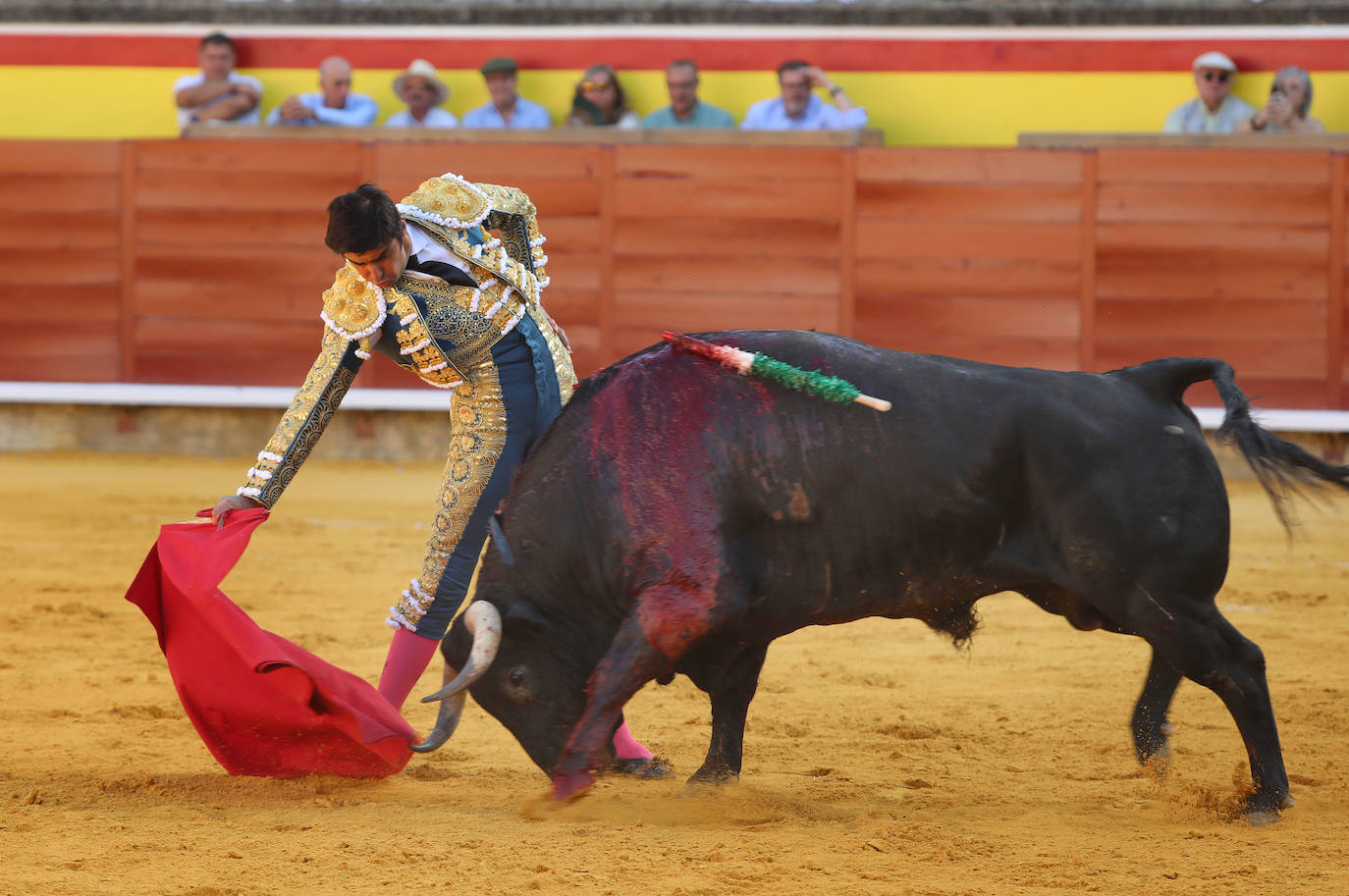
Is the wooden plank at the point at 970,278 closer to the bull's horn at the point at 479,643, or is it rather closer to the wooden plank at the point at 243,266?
the wooden plank at the point at 243,266

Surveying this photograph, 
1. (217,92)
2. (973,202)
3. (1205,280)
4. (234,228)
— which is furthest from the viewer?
(217,92)

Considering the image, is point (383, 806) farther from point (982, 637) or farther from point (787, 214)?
point (787, 214)

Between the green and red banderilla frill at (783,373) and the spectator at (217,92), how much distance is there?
647cm

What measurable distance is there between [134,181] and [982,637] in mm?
6070

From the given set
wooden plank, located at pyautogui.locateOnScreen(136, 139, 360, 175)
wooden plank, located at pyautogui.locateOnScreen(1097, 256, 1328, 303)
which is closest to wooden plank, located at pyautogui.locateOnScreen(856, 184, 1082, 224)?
wooden plank, located at pyautogui.locateOnScreen(1097, 256, 1328, 303)

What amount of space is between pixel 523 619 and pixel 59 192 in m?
6.79

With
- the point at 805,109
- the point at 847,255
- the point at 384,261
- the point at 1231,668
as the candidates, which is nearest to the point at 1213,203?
the point at 847,255

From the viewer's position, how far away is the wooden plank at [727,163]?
7875mm

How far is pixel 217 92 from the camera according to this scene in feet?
28.2

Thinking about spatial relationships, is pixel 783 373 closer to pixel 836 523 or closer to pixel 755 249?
pixel 836 523

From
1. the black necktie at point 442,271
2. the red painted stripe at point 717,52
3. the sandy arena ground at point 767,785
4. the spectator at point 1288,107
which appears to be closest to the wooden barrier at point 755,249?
the spectator at point 1288,107

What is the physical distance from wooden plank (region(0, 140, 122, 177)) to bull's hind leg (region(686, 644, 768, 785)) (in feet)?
22.0

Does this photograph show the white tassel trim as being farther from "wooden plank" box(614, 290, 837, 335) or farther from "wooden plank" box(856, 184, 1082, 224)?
"wooden plank" box(856, 184, 1082, 224)

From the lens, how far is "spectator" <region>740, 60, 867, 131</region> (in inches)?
312
